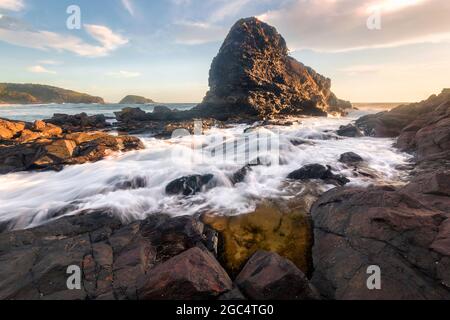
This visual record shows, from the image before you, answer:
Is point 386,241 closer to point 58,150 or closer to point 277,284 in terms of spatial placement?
point 277,284

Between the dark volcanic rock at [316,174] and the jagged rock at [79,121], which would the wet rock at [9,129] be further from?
the dark volcanic rock at [316,174]

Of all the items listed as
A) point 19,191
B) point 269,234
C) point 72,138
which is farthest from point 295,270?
point 72,138

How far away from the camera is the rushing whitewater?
8.23 m

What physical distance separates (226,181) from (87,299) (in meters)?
6.56

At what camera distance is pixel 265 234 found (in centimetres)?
649

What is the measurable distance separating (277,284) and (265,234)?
2419 millimetres

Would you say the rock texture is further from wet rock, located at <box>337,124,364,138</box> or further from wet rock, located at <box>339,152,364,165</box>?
wet rock, located at <box>337,124,364,138</box>

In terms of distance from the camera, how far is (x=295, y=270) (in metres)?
4.27

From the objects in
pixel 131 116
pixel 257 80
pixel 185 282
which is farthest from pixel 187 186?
pixel 257 80

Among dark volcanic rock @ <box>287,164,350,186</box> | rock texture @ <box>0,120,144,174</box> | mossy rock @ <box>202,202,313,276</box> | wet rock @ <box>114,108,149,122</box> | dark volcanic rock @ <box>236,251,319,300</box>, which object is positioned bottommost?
mossy rock @ <box>202,202,313,276</box>

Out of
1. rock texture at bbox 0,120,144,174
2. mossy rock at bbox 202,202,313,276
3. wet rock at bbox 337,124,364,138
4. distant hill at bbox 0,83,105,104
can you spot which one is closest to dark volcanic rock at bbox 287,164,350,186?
mossy rock at bbox 202,202,313,276

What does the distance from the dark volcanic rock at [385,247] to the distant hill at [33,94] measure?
543 feet

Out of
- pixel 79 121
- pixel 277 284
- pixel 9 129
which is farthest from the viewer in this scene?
pixel 79 121

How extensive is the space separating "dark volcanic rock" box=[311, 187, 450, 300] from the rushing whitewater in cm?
279
